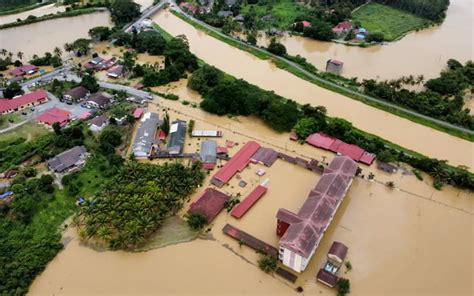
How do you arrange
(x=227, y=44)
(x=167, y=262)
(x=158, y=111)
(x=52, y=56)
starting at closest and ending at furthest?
(x=167, y=262)
(x=158, y=111)
(x=52, y=56)
(x=227, y=44)

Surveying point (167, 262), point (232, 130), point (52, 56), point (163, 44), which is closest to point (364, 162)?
point (232, 130)

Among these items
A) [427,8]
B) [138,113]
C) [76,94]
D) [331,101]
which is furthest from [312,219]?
[427,8]

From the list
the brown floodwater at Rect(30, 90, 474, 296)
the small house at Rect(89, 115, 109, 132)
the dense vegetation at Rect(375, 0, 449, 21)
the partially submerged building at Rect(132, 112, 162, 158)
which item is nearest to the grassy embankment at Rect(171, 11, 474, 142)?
the brown floodwater at Rect(30, 90, 474, 296)

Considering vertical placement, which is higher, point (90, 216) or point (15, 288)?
point (90, 216)

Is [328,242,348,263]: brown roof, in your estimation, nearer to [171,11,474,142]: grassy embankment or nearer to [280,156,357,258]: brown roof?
[280,156,357,258]: brown roof

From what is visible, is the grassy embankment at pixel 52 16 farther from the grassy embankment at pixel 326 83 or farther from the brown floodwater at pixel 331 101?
the grassy embankment at pixel 326 83

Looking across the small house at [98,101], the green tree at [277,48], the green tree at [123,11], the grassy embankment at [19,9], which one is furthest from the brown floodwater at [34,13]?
the green tree at [277,48]

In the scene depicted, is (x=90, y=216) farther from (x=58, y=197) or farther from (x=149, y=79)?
(x=149, y=79)
